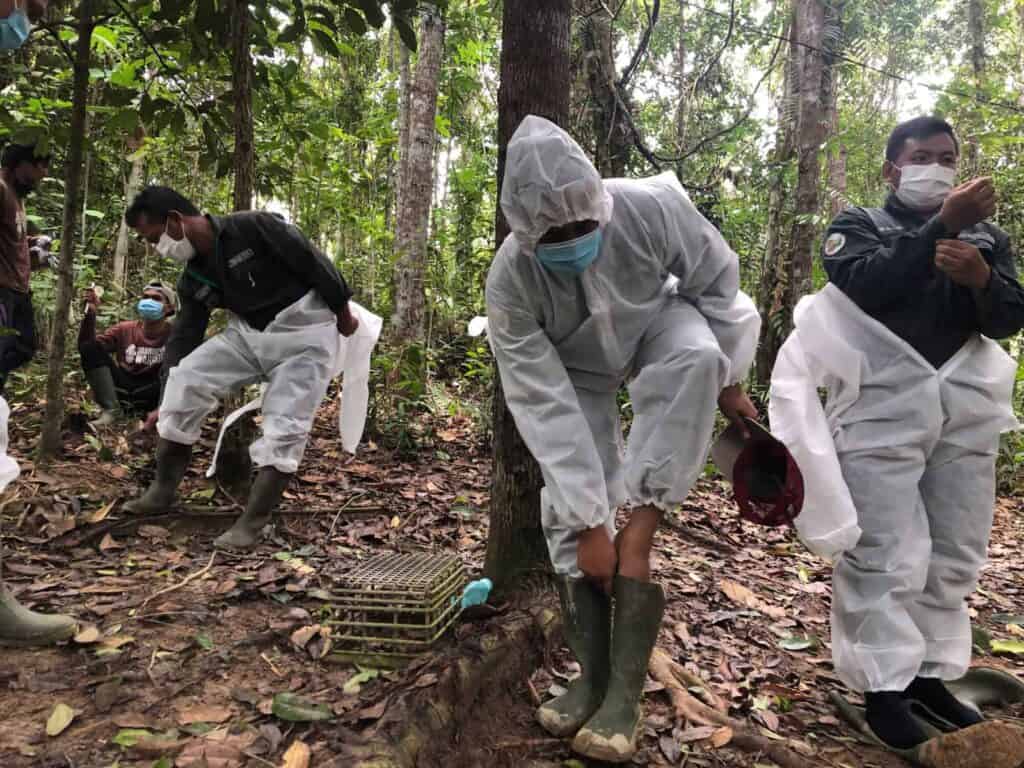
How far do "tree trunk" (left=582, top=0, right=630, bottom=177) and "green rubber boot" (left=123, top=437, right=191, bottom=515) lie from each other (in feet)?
8.53

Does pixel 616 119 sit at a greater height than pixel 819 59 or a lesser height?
lesser

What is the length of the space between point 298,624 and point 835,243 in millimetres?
2085

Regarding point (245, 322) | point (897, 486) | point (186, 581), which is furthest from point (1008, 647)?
point (245, 322)

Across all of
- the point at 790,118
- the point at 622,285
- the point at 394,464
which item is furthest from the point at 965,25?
the point at 622,285

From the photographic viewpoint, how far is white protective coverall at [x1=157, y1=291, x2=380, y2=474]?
3176 millimetres

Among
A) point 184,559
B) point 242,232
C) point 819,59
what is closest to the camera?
point 184,559

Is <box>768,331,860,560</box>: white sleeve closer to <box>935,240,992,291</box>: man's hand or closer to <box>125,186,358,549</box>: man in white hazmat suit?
<box>935,240,992,291</box>: man's hand

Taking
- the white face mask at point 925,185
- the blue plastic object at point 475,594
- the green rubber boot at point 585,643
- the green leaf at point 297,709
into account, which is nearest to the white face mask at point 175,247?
the blue plastic object at point 475,594

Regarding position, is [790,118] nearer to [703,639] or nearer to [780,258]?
[780,258]

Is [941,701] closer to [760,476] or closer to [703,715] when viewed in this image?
[703,715]

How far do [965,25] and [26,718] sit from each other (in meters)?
15.4

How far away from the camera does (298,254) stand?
320 centimetres

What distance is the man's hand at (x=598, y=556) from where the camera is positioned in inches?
68.8

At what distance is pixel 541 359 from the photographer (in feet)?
6.19
